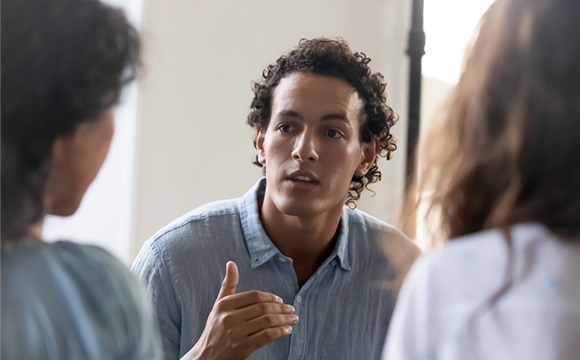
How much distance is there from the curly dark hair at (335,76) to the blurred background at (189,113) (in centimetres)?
40

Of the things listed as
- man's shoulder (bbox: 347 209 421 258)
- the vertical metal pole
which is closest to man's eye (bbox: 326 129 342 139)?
man's shoulder (bbox: 347 209 421 258)

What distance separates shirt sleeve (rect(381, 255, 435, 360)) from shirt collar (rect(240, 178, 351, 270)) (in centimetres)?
85

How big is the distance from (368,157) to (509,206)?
43.3 inches

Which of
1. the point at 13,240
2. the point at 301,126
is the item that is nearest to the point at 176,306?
the point at 301,126

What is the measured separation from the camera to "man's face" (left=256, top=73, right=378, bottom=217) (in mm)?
1390

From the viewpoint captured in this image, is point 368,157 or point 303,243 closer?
point 303,243

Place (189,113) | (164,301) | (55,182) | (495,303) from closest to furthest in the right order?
(495,303), (55,182), (164,301), (189,113)

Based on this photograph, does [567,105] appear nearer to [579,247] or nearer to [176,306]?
[579,247]

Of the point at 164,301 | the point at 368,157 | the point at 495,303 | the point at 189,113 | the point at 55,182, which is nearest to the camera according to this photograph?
the point at 495,303

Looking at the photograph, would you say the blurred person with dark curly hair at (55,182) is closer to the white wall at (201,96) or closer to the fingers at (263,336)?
the fingers at (263,336)

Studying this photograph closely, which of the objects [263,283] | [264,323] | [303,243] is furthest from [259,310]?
[303,243]

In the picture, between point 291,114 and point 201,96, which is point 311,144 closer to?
point 291,114

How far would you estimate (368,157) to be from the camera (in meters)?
1.67

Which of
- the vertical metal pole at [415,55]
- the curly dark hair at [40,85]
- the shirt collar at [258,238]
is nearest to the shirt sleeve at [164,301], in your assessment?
the shirt collar at [258,238]
